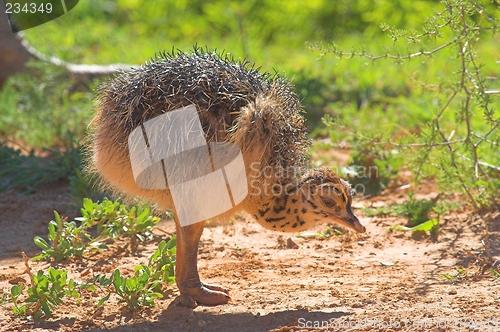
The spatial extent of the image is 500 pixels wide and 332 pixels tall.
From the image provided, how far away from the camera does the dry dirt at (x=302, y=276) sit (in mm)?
3859

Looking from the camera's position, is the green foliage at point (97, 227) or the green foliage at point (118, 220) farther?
the green foliage at point (118, 220)

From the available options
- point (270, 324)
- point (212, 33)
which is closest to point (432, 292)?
point (270, 324)

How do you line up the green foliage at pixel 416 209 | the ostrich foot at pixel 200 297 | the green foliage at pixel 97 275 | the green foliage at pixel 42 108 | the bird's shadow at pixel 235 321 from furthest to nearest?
the green foliage at pixel 42 108, the green foliage at pixel 416 209, the ostrich foot at pixel 200 297, the green foliage at pixel 97 275, the bird's shadow at pixel 235 321

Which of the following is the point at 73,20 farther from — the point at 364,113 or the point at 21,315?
the point at 21,315

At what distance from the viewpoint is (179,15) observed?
12.0 meters

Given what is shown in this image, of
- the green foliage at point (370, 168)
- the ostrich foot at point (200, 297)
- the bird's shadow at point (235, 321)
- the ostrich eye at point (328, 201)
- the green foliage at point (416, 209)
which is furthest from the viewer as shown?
the green foliage at point (370, 168)

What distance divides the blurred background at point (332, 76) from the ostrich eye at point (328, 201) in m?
1.20

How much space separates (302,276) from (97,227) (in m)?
1.55

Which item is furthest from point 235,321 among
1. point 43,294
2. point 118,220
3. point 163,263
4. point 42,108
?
point 42,108

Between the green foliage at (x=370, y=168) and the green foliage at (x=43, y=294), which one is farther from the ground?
the green foliage at (x=370, y=168)

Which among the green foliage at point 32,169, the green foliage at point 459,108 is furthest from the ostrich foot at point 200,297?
the green foliage at point 32,169

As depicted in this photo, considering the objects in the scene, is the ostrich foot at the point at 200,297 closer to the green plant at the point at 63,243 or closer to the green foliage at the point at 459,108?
the green plant at the point at 63,243

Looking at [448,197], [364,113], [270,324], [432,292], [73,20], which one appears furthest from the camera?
[73,20]

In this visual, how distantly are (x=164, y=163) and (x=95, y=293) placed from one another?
1.04m
